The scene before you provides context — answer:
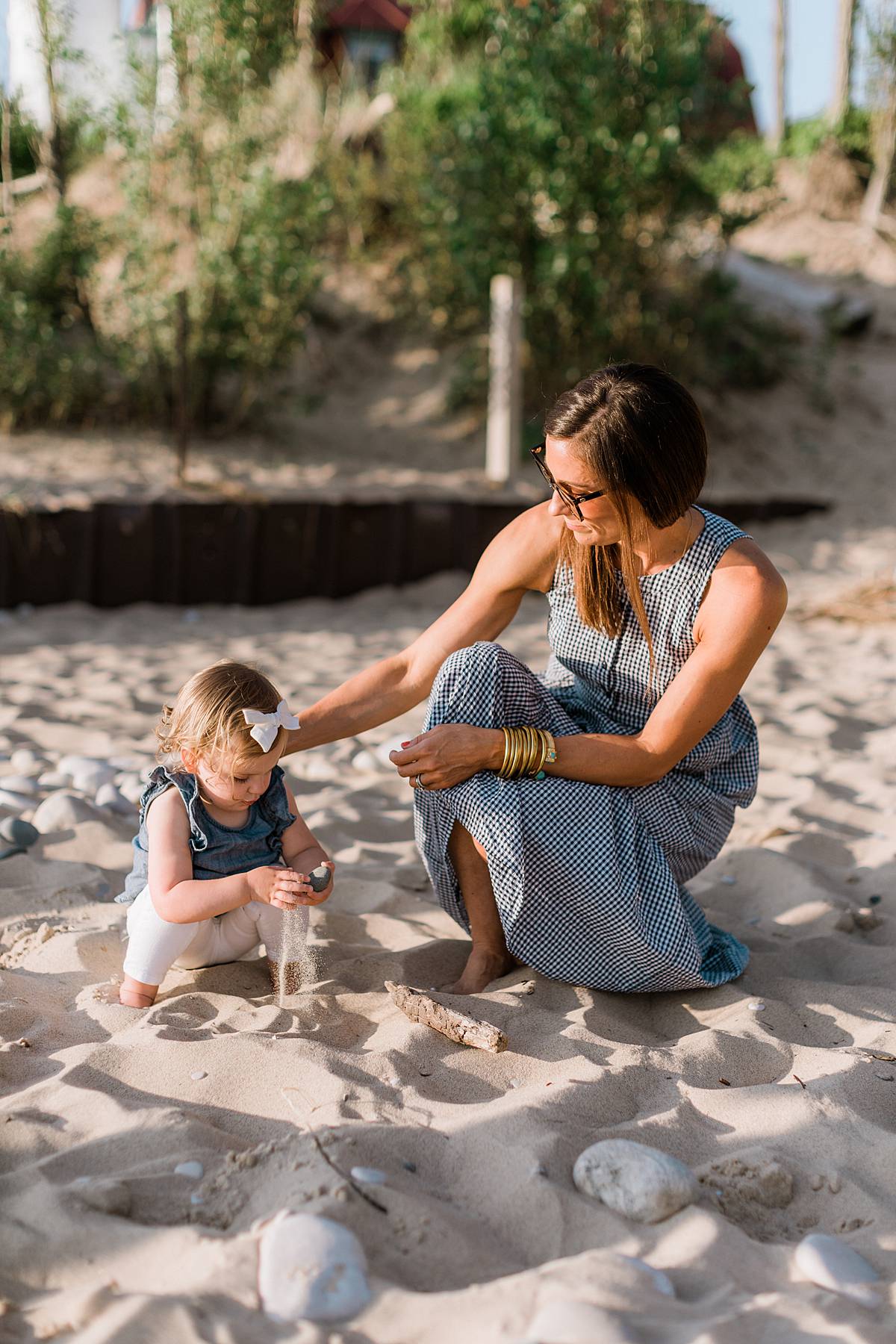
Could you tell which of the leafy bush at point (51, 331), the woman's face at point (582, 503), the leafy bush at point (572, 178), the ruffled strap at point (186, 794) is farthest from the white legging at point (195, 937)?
the leafy bush at point (572, 178)

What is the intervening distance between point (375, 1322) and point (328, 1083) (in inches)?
20.2

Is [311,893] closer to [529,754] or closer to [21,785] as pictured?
[529,754]

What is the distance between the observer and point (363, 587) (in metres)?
6.06

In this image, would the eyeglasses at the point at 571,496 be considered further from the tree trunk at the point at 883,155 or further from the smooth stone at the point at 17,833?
the tree trunk at the point at 883,155

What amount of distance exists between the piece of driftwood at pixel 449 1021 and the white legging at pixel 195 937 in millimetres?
234

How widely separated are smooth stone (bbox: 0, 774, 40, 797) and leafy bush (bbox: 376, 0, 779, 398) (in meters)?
5.51

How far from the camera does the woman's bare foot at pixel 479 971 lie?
219 centimetres


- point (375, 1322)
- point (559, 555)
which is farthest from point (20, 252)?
point (375, 1322)

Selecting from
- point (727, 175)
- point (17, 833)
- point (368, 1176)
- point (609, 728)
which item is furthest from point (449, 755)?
point (727, 175)

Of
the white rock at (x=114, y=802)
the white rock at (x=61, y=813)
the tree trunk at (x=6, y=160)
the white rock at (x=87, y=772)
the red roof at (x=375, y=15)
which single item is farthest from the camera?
the red roof at (x=375, y=15)

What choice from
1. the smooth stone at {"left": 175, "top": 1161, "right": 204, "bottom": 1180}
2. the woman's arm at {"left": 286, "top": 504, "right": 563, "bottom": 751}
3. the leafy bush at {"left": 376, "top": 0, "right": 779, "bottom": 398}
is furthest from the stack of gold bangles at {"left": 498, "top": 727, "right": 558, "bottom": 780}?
the leafy bush at {"left": 376, "top": 0, "right": 779, "bottom": 398}

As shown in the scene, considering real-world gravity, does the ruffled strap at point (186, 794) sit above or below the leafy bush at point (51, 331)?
below

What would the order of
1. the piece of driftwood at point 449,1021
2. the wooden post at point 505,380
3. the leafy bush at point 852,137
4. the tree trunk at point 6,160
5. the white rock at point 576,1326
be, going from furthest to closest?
the leafy bush at point 852,137, the wooden post at point 505,380, the tree trunk at point 6,160, the piece of driftwood at point 449,1021, the white rock at point 576,1326

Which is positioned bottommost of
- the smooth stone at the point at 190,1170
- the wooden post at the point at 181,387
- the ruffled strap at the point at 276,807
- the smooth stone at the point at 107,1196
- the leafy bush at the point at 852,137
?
the smooth stone at the point at 190,1170
